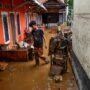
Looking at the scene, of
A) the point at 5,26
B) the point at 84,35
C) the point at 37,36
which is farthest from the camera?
the point at 5,26

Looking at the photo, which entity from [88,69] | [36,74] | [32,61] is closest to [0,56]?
[32,61]

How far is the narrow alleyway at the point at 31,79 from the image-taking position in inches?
205

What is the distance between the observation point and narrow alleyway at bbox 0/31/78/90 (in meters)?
5.22

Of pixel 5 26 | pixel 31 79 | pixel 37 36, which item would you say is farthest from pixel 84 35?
pixel 5 26

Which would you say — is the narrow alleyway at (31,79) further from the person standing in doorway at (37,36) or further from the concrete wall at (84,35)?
the concrete wall at (84,35)

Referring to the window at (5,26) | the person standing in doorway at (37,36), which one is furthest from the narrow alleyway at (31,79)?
the window at (5,26)

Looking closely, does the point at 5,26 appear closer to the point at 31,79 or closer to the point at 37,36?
the point at 37,36

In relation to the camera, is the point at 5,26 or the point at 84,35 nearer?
the point at 84,35

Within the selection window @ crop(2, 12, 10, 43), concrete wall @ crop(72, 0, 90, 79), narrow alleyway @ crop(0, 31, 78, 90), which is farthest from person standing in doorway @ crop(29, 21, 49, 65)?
concrete wall @ crop(72, 0, 90, 79)

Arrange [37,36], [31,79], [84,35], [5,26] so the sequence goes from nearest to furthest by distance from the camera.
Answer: [84,35]
[31,79]
[37,36]
[5,26]

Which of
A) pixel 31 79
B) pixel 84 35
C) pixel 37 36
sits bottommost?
pixel 31 79

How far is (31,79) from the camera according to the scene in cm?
582

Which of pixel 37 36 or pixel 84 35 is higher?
pixel 84 35

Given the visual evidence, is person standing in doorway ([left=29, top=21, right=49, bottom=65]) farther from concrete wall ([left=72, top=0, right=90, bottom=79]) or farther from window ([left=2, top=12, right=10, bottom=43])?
concrete wall ([left=72, top=0, right=90, bottom=79])
